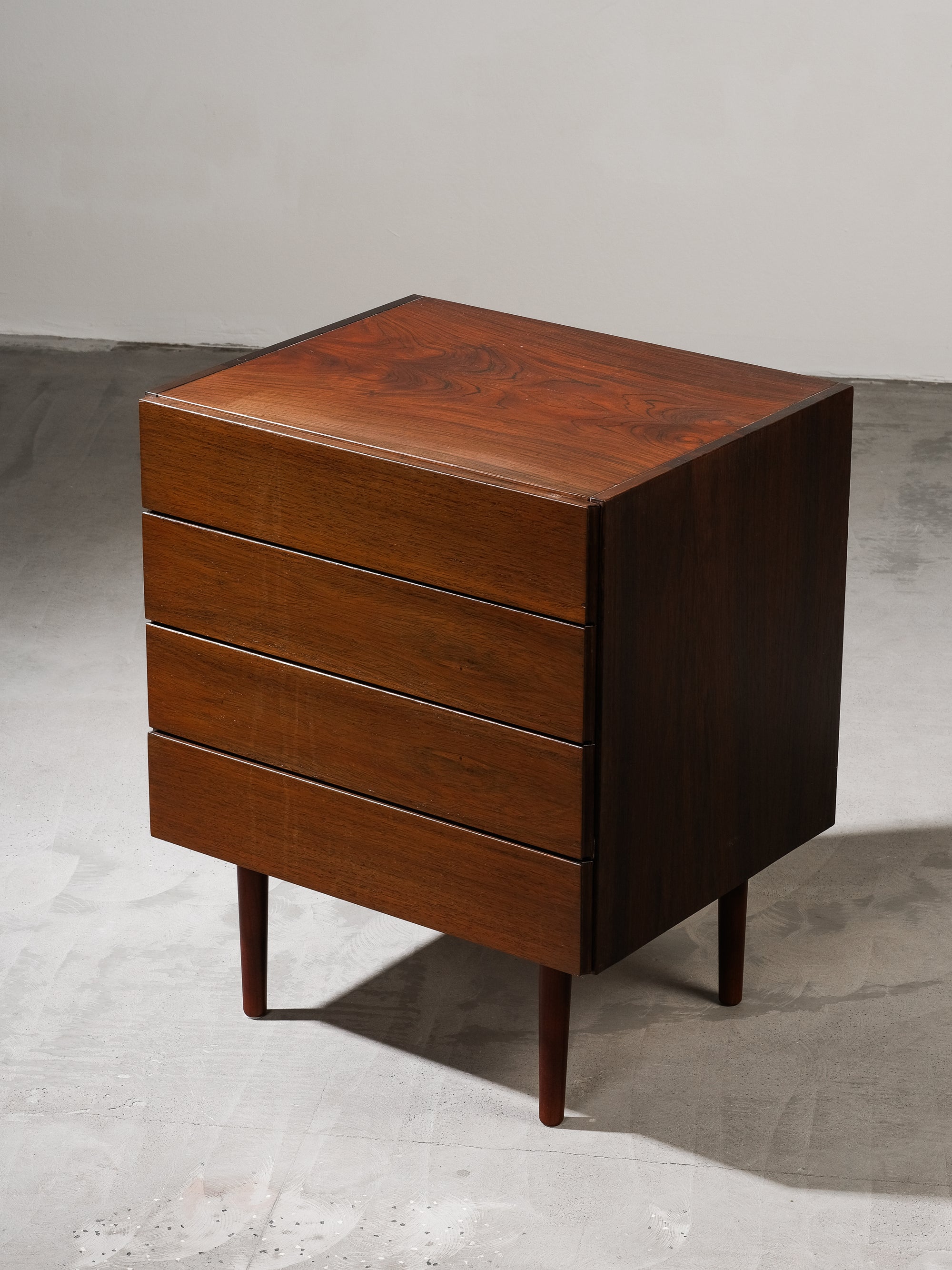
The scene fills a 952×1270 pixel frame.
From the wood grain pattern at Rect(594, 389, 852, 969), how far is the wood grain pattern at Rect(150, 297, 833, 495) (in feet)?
0.18

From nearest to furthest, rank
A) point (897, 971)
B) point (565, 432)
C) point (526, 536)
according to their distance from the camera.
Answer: point (526, 536) < point (565, 432) < point (897, 971)

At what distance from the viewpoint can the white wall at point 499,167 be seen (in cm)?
443

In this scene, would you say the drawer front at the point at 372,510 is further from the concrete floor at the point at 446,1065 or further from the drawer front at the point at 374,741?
the concrete floor at the point at 446,1065

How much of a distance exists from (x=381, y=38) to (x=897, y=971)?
115 inches

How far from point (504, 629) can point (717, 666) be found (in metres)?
0.26

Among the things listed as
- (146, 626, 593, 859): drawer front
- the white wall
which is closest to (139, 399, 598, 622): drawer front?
(146, 626, 593, 859): drawer front

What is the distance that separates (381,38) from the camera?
180 inches

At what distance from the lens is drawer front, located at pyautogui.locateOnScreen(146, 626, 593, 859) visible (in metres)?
1.95

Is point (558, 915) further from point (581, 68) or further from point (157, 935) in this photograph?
point (581, 68)

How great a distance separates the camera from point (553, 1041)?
212cm

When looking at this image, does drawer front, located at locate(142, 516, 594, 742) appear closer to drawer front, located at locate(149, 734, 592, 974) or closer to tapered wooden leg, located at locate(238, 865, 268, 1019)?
drawer front, located at locate(149, 734, 592, 974)

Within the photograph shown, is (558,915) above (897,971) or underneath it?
above

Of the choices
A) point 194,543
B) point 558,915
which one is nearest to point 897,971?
point 558,915

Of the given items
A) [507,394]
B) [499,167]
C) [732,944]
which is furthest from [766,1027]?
[499,167]
